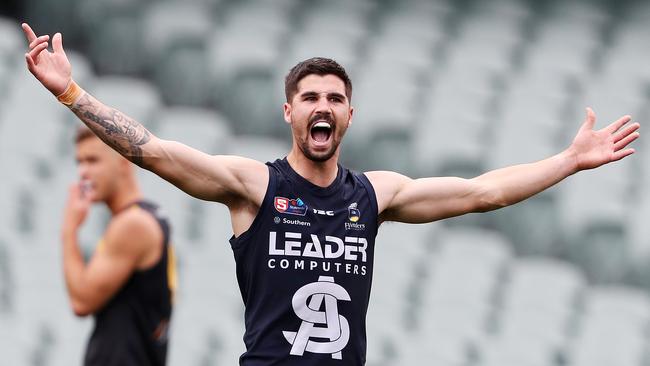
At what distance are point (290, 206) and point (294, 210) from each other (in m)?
0.02

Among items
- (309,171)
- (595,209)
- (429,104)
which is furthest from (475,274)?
(309,171)

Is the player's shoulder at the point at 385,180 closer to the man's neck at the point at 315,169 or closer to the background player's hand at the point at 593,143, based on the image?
the man's neck at the point at 315,169

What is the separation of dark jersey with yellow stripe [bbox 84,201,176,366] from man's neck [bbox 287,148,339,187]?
1531 millimetres

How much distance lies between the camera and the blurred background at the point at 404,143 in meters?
8.77

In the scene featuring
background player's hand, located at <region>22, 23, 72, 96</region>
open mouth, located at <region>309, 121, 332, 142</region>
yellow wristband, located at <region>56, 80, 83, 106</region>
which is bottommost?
open mouth, located at <region>309, 121, 332, 142</region>

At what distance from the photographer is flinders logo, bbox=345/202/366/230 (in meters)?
4.51

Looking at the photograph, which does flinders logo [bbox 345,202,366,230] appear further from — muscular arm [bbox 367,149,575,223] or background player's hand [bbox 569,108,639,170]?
background player's hand [bbox 569,108,639,170]

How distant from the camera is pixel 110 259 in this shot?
5.79m

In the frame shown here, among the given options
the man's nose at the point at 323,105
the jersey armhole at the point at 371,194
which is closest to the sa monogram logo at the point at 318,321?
the jersey armhole at the point at 371,194

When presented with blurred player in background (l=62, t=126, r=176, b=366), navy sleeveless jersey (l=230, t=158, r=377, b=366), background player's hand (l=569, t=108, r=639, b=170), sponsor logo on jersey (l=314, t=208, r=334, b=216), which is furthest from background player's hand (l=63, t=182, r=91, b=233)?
background player's hand (l=569, t=108, r=639, b=170)

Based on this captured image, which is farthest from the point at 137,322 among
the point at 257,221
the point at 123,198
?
the point at 257,221

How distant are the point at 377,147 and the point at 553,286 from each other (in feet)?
6.75

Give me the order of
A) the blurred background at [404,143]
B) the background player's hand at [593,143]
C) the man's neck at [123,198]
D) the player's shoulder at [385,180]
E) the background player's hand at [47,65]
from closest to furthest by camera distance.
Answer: the background player's hand at [47,65]
the player's shoulder at [385,180]
the background player's hand at [593,143]
the man's neck at [123,198]
the blurred background at [404,143]

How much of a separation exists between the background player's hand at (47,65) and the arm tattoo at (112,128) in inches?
3.7
